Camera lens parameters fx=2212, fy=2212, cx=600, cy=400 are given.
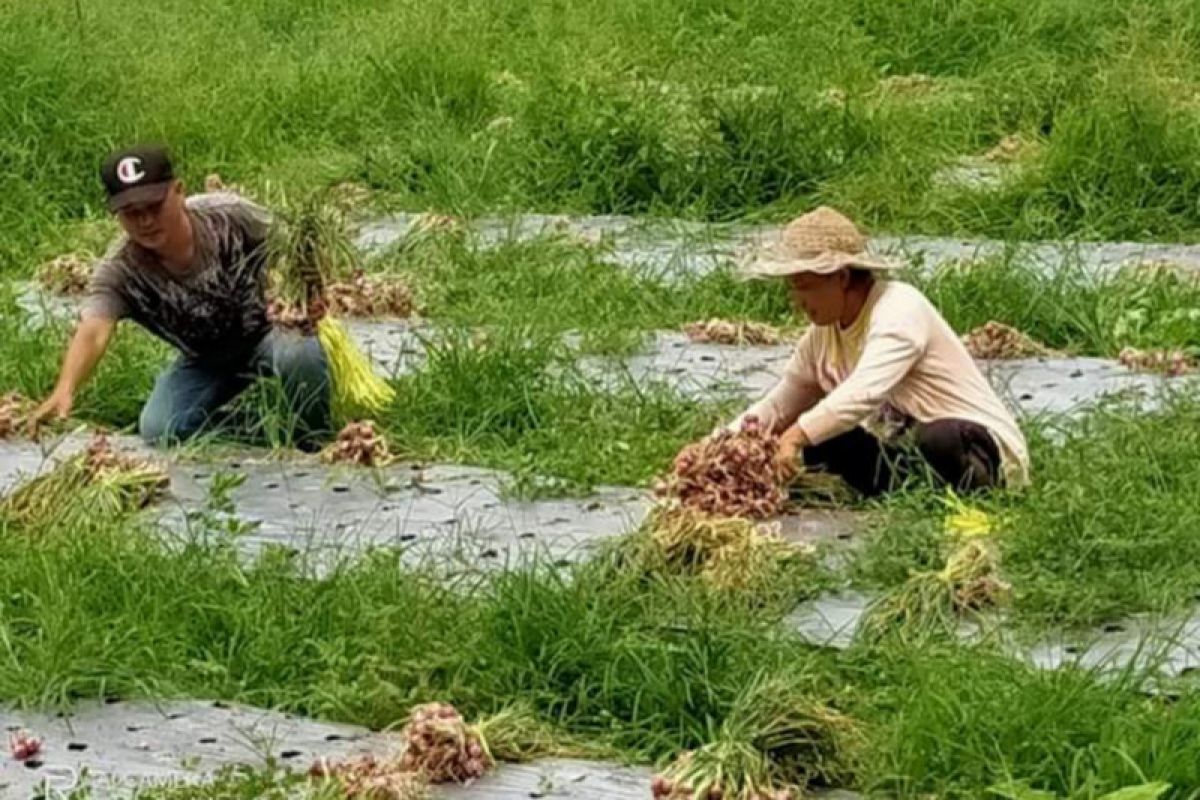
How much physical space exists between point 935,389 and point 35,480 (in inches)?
86.8

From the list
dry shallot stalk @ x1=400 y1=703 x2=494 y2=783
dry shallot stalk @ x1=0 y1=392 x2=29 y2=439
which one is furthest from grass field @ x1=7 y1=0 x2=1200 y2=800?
dry shallot stalk @ x1=0 y1=392 x2=29 y2=439

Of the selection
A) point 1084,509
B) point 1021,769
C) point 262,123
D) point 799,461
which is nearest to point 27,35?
point 262,123

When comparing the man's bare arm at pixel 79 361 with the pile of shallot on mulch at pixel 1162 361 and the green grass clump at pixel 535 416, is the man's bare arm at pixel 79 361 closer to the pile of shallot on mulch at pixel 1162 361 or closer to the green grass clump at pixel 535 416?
the green grass clump at pixel 535 416

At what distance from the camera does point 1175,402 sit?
229 inches

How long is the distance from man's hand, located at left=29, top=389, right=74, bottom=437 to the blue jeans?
0.84 ft

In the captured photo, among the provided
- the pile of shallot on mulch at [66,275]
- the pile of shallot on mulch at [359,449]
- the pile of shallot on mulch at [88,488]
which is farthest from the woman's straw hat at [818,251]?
the pile of shallot on mulch at [66,275]

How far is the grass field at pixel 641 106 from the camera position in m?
8.35

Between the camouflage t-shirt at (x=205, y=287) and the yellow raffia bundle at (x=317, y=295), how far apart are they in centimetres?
7

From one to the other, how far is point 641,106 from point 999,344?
9.71 feet

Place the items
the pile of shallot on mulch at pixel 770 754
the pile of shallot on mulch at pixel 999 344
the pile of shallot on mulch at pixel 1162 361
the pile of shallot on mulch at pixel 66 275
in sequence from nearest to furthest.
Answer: the pile of shallot on mulch at pixel 770 754, the pile of shallot on mulch at pixel 1162 361, the pile of shallot on mulch at pixel 999 344, the pile of shallot on mulch at pixel 66 275

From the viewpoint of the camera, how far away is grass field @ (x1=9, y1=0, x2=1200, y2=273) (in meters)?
8.35

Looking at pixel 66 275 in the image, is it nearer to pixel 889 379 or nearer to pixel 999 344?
pixel 999 344

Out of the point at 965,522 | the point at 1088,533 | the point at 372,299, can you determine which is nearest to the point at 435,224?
Result: the point at 372,299

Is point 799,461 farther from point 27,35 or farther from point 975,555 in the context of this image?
point 27,35
